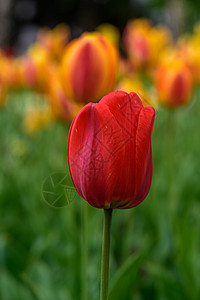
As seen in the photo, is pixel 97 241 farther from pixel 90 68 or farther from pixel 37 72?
pixel 37 72

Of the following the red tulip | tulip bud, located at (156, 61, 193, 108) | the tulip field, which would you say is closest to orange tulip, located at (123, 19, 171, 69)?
the tulip field

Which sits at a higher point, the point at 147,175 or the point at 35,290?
the point at 147,175

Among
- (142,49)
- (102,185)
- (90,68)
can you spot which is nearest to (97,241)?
(90,68)

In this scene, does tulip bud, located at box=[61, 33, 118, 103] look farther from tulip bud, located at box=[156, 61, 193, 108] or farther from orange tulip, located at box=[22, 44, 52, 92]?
orange tulip, located at box=[22, 44, 52, 92]

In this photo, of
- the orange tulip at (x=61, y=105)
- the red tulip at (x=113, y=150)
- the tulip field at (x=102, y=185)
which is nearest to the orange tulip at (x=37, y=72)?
A: the tulip field at (x=102, y=185)

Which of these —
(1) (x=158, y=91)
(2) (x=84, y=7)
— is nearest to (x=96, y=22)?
(2) (x=84, y=7)

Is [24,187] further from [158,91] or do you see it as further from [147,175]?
[147,175]
